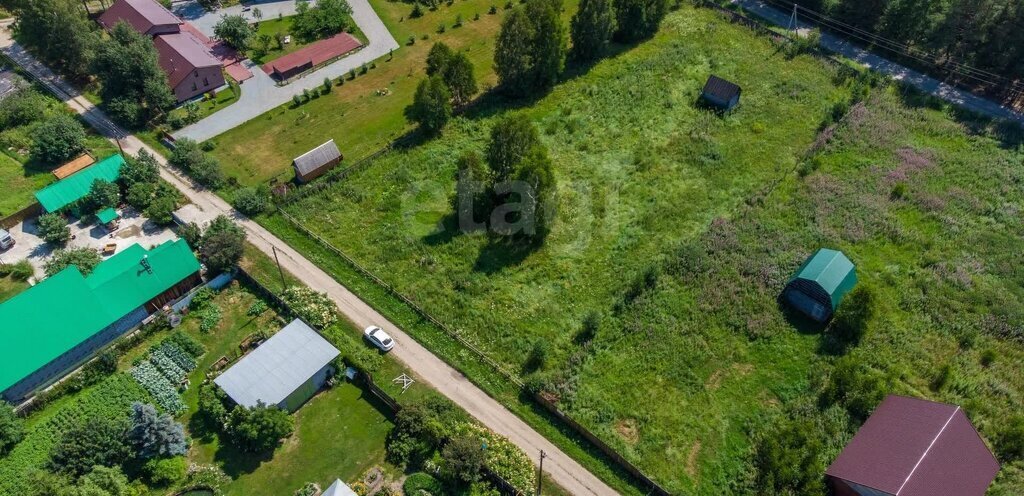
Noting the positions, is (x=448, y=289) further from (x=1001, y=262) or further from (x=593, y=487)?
(x=1001, y=262)

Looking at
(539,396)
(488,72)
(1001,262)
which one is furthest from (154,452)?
(1001,262)

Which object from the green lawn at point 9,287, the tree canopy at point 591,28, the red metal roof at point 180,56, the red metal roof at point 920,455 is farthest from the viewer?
the tree canopy at point 591,28

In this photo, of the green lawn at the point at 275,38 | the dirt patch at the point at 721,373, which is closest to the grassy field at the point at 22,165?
the green lawn at the point at 275,38

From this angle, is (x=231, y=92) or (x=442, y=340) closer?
(x=442, y=340)

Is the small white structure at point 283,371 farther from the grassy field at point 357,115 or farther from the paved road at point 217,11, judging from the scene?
the paved road at point 217,11

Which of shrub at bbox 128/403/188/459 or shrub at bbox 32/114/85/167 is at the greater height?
shrub at bbox 32/114/85/167

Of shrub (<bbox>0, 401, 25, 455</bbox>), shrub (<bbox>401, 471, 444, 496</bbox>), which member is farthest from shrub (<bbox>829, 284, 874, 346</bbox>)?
shrub (<bbox>0, 401, 25, 455</bbox>)

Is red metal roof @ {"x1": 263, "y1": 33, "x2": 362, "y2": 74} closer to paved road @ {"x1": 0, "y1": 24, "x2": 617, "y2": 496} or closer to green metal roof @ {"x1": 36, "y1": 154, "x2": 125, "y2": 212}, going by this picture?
paved road @ {"x1": 0, "y1": 24, "x2": 617, "y2": 496}
